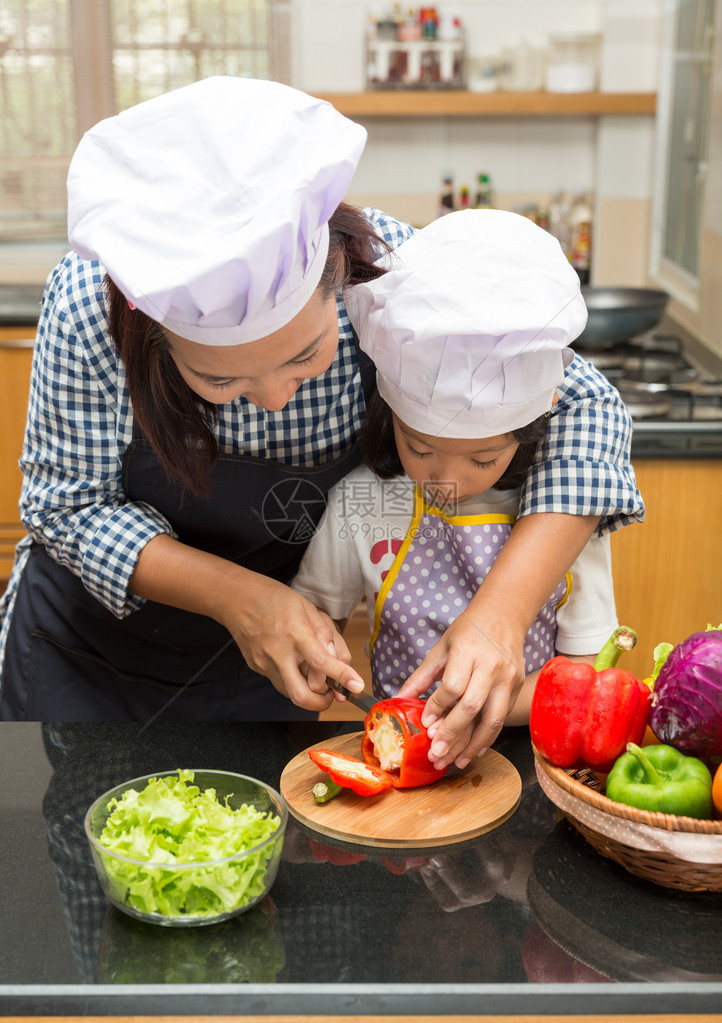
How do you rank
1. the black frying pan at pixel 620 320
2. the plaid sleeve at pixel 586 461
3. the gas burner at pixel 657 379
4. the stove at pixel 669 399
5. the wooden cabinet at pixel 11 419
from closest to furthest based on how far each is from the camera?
the plaid sleeve at pixel 586 461 → the stove at pixel 669 399 → the gas burner at pixel 657 379 → the black frying pan at pixel 620 320 → the wooden cabinet at pixel 11 419

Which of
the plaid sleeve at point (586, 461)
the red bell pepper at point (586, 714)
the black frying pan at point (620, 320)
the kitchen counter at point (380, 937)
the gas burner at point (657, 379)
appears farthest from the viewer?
the black frying pan at point (620, 320)

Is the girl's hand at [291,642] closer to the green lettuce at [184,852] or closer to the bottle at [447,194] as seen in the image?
the green lettuce at [184,852]

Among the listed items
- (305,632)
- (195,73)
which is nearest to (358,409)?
(305,632)

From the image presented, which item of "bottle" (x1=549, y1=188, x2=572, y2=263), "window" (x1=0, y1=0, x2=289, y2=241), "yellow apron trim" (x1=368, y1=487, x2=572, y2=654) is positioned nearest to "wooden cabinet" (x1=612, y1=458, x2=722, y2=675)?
"yellow apron trim" (x1=368, y1=487, x2=572, y2=654)

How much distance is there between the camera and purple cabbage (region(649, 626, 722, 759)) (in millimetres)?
672

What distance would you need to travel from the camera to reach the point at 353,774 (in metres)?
0.79

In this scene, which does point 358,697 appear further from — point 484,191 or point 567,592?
point 484,191

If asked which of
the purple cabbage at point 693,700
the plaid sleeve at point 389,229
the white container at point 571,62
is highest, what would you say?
the white container at point 571,62

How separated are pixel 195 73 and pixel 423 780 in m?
2.79

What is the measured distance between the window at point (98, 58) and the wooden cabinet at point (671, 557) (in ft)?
6.13

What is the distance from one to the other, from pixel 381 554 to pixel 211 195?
1.59 feet

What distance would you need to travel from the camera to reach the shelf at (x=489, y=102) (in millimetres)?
2771

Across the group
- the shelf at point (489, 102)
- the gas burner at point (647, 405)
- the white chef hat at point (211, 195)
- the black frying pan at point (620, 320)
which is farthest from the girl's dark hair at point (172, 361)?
the shelf at point (489, 102)

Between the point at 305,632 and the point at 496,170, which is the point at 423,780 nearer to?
the point at 305,632
